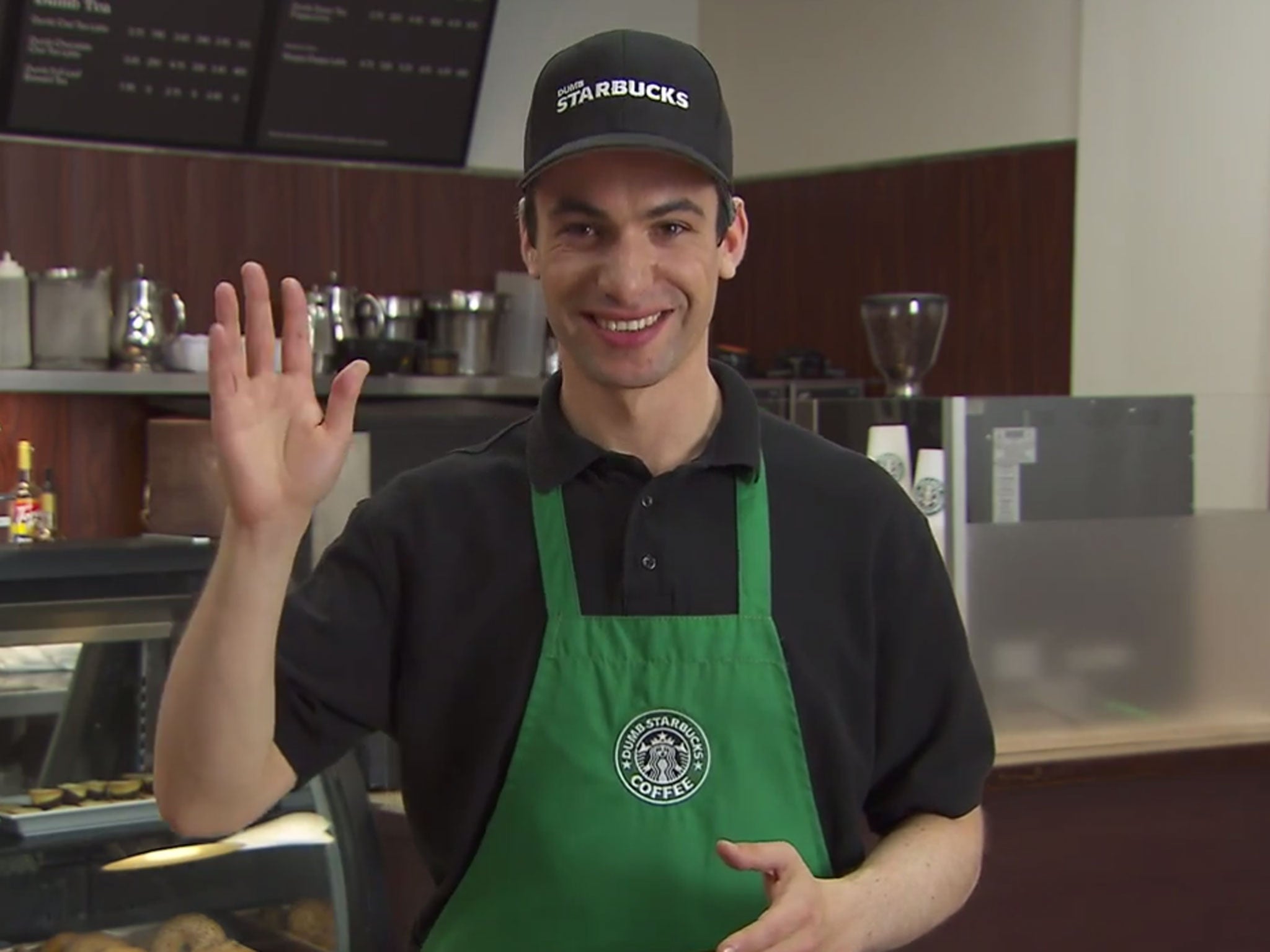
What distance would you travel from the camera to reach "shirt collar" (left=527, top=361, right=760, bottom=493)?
4.37 feet

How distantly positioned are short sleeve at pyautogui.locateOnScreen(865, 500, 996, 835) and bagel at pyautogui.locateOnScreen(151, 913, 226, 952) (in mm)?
1090

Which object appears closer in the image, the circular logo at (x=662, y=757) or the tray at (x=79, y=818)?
the circular logo at (x=662, y=757)

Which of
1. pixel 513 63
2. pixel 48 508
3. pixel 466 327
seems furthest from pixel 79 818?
pixel 513 63

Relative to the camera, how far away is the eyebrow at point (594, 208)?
128 cm

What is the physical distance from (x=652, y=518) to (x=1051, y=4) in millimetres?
3213

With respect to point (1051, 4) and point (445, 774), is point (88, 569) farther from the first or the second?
point (1051, 4)

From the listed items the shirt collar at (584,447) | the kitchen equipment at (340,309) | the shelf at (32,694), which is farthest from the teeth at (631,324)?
the kitchen equipment at (340,309)

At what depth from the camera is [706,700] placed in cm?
131

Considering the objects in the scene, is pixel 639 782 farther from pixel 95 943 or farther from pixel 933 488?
pixel 933 488

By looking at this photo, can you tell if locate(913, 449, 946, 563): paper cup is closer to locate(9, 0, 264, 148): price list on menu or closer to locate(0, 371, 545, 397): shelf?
locate(0, 371, 545, 397): shelf

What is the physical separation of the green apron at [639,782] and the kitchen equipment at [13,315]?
113 inches

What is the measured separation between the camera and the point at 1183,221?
3826mm

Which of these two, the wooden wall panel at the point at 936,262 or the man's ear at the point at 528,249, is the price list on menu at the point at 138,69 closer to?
the wooden wall panel at the point at 936,262

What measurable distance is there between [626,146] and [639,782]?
48 cm
